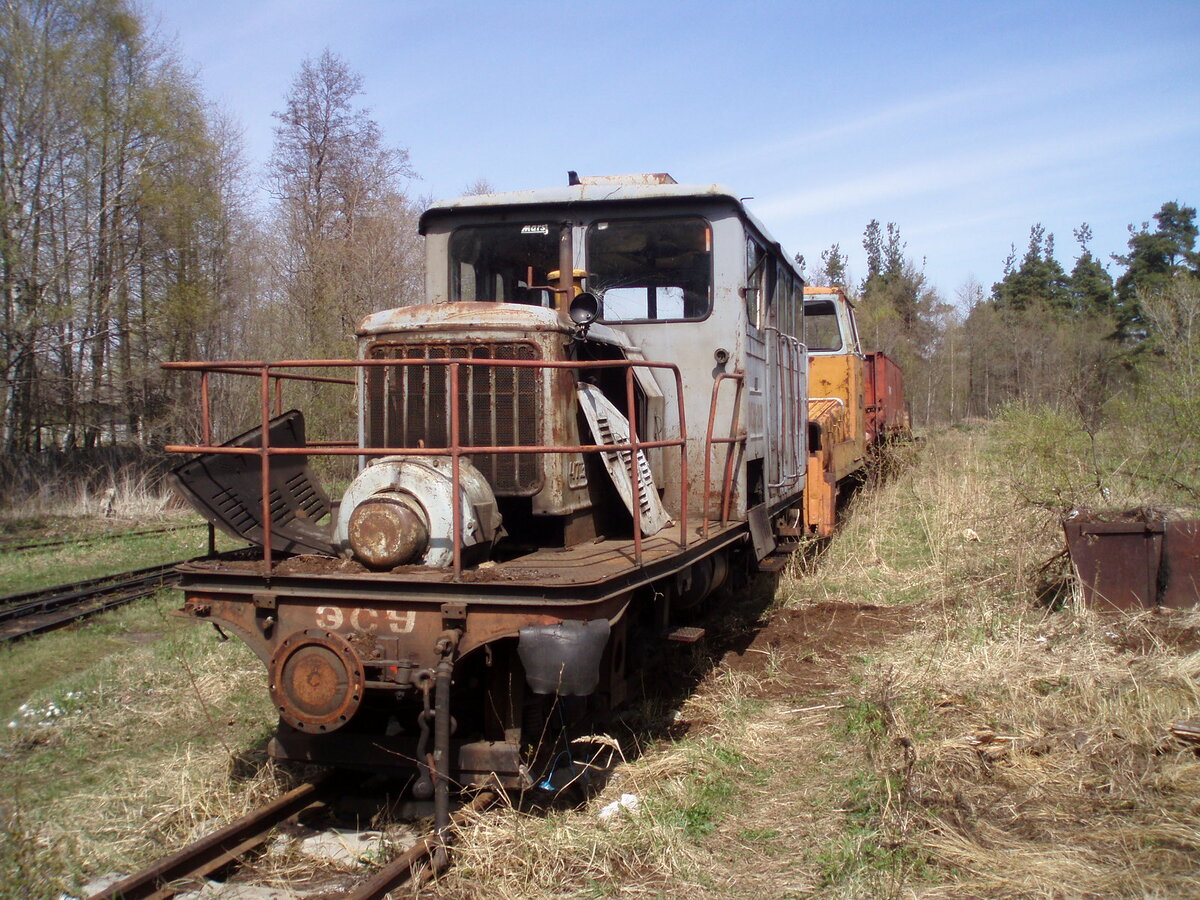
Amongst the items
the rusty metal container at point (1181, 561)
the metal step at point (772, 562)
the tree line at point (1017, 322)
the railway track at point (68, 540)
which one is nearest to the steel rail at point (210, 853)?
the metal step at point (772, 562)

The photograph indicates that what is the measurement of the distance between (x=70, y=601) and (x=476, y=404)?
Answer: 22.0 feet

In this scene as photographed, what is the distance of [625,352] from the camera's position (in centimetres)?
571

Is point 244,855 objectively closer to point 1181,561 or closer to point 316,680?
point 316,680

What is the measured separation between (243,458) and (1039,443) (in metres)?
6.93

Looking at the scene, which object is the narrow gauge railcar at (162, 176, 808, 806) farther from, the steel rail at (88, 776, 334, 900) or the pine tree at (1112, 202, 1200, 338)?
the pine tree at (1112, 202, 1200, 338)

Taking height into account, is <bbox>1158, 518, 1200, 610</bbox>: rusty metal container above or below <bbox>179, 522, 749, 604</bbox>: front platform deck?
below

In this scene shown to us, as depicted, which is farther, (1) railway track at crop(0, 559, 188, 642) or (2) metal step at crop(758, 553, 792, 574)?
(1) railway track at crop(0, 559, 188, 642)

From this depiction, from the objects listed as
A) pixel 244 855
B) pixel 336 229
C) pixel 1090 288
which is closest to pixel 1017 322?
pixel 1090 288

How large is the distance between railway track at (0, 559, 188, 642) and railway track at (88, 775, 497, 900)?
5.04 m

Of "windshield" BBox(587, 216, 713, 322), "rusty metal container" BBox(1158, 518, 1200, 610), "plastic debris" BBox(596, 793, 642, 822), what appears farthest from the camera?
"rusty metal container" BBox(1158, 518, 1200, 610)

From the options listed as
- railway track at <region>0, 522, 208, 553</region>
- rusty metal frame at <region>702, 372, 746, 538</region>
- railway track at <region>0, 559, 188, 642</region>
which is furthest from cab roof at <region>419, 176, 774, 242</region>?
railway track at <region>0, 522, 208, 553</region>

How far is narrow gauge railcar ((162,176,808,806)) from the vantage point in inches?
152

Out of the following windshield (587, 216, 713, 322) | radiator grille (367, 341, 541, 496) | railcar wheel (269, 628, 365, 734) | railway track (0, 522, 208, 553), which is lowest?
railway track (0, 522, 208, 553)

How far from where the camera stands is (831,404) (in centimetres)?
1167
